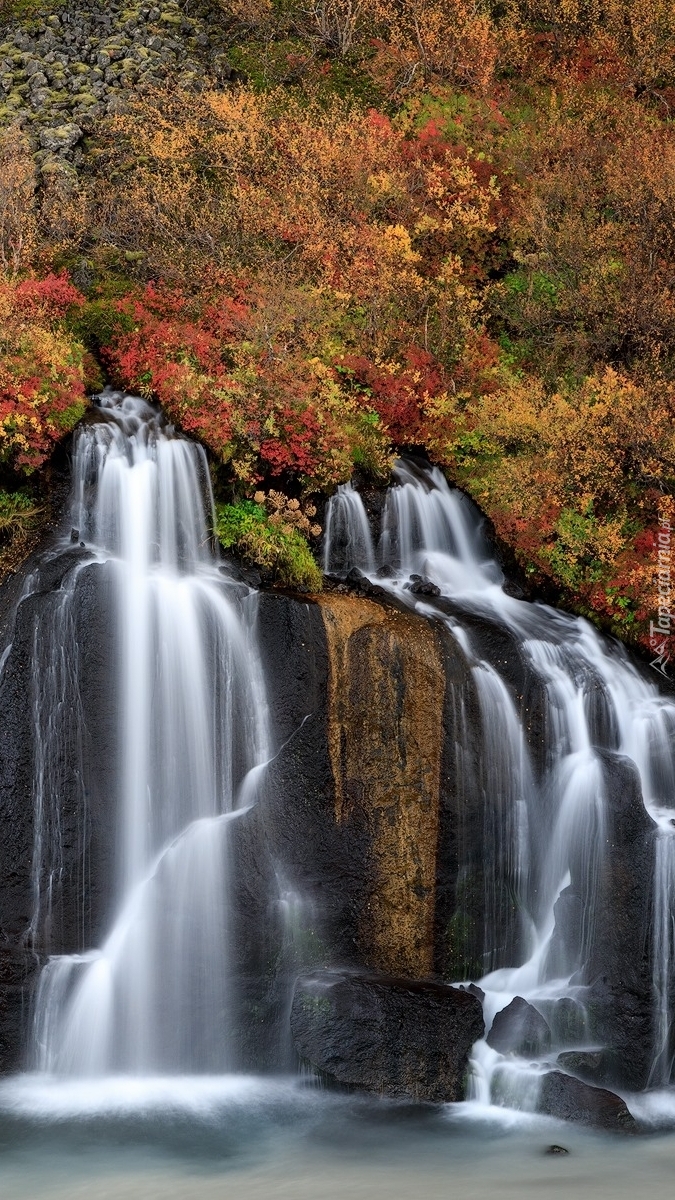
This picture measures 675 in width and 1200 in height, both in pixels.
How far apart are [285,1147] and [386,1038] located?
5.29 ft

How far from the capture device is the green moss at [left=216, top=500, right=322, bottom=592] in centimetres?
1541

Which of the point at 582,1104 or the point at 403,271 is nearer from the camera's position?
the point at 582,1104

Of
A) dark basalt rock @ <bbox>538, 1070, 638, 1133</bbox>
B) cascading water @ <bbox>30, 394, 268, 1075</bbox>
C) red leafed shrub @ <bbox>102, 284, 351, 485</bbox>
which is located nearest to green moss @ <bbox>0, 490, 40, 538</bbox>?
cascading water @ <bbox>30, 394, 268, 1075</bbox>

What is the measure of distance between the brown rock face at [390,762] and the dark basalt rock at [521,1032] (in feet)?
3.89

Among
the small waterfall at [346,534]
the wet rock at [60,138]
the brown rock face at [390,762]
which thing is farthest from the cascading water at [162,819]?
the wet rock at [60,138]

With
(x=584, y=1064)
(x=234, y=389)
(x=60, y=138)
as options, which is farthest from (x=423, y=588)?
(x=60, y=138)

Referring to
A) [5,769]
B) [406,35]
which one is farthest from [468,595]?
[406,35]

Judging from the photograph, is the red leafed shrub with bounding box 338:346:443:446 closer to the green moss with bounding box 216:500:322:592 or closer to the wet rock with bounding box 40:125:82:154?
the green moss with bounding box 216:500:322:592

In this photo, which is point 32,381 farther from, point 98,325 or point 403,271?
point 403,271

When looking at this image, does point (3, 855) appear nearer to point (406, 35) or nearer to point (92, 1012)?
point (92, 1012)

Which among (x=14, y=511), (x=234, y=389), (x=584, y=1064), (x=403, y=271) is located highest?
(x=403, y=271)

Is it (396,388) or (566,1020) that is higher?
(396,388)

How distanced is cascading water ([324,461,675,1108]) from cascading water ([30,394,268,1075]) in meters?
3.02

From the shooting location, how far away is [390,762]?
44.5ft
